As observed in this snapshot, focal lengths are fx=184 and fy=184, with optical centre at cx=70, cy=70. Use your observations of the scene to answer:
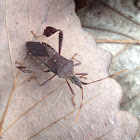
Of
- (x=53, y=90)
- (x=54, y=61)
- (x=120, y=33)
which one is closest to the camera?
(x=53, y=90)

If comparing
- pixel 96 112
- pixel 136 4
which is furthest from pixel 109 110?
pixel 136 4

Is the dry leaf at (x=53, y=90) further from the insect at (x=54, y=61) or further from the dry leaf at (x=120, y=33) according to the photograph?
the dry leaf at (x=120, y=33)

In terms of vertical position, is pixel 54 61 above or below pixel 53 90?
above

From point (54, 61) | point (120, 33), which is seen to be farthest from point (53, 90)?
point (120, 33)

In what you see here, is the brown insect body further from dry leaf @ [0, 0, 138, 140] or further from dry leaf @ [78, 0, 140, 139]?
dry leaf @ [78, 0, 140, 139]

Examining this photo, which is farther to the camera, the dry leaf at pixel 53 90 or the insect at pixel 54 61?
the insect at pixel 54 61

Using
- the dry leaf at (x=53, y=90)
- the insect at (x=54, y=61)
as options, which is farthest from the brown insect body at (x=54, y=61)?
the dry leaf at (x=53, y=90)

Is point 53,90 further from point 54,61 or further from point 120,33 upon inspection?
point 120,33

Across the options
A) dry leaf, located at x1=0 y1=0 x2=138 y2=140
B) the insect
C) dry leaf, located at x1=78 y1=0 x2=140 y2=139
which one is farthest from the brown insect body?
dry leaf, located at x1=78 y1=0 x2=140 y2=139
